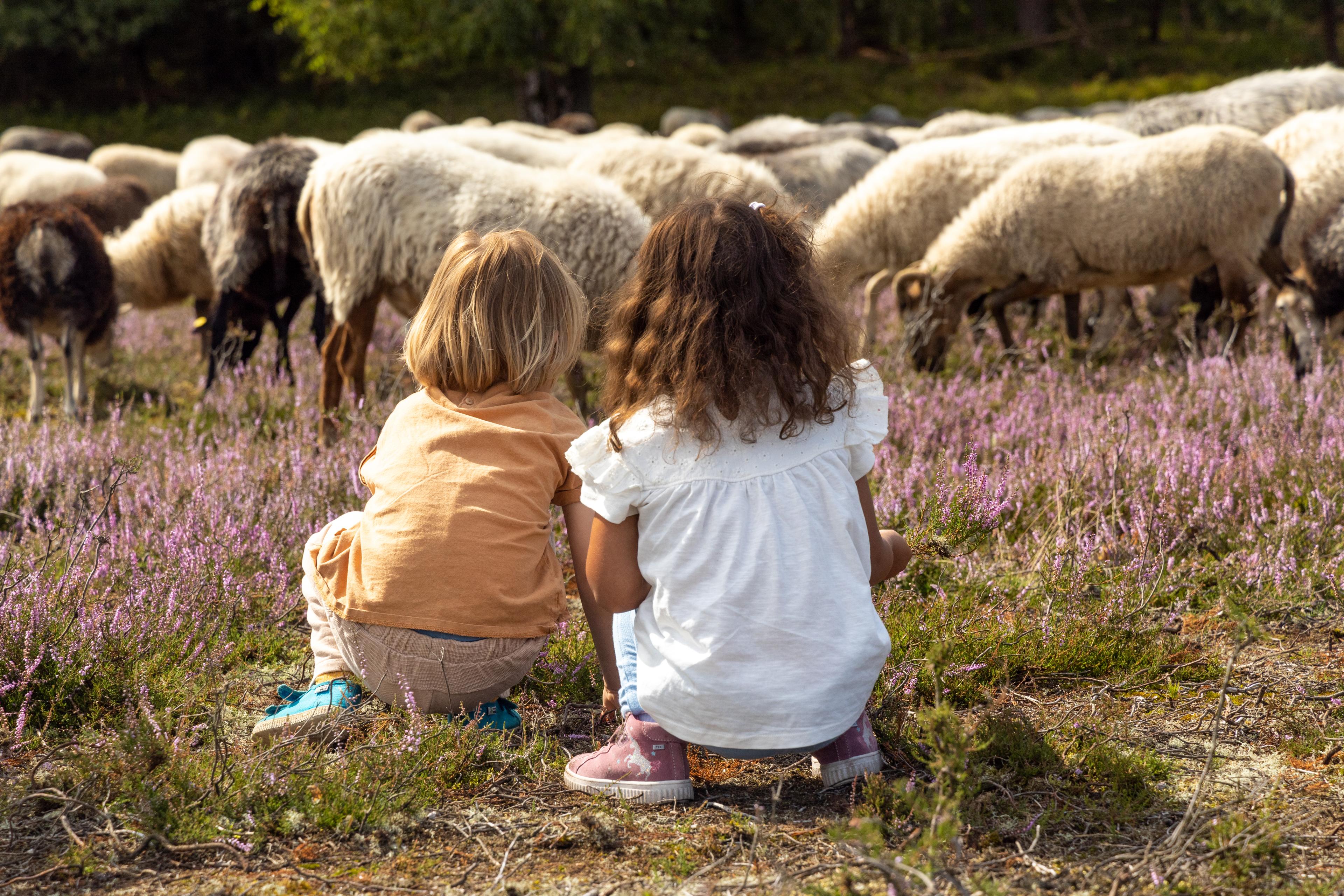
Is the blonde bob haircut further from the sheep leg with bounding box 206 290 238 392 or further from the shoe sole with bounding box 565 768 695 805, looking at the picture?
the sheep leg with bounding box 206 290 238 392

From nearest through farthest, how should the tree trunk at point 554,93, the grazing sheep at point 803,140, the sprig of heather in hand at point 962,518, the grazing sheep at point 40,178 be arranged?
the sprig of heather in hand at point 962,518 < the grazing sheep at point 803,140 < the grazing sheep at point 40,178 < the tree trunk at point 554,93

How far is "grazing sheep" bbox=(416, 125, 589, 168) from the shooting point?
28.8 ft

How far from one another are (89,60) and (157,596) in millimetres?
36581

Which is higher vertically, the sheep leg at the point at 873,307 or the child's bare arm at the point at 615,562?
the child's bare arm at the point at 615,562

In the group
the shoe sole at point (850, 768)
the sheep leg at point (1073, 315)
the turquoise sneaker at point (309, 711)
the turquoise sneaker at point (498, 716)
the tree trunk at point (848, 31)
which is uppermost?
the tree trunk at point (848, 31)

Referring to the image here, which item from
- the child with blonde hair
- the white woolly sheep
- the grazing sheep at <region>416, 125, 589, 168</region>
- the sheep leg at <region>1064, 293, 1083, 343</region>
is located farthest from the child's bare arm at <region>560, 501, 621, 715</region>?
the white woolly sheep

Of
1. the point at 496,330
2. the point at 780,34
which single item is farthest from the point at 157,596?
the point at 780,34

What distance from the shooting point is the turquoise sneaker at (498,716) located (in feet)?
8.59

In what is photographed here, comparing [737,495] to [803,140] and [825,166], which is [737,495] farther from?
[803,140]

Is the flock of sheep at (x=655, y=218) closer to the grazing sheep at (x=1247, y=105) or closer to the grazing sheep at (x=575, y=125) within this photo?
the grazing sheep at (x=1247, y=105)

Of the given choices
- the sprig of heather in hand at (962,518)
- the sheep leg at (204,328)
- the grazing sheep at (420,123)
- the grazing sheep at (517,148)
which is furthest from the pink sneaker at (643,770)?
the grazing sheep at (420,123)

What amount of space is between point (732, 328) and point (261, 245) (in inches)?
209

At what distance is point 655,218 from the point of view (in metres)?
6.71

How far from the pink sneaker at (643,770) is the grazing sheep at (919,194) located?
563 centimetres
